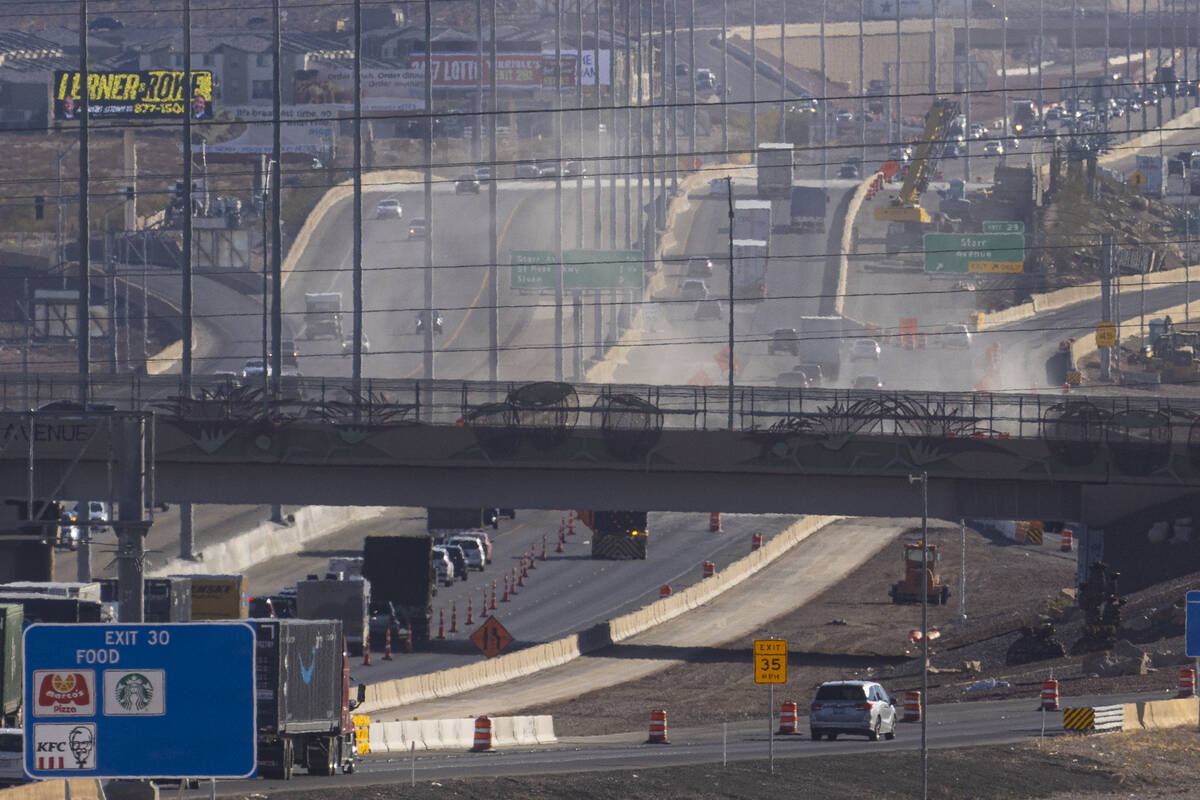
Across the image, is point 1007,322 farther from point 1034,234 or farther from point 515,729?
point 515,729

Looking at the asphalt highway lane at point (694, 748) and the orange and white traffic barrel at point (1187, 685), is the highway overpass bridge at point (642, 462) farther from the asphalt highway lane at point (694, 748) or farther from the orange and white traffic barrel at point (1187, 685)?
the orange and white traffic barrel at point (1187, 685)

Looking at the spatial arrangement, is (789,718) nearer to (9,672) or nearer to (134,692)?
(9,672)

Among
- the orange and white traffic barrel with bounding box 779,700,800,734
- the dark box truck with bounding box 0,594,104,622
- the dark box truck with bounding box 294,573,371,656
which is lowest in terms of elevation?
→ the orange and white traffic barrel with bounding box 779,700,800,734

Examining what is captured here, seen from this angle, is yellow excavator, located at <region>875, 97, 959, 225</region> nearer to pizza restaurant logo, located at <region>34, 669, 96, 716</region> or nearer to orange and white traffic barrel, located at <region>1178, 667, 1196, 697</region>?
orange and white traffic barrel, located at <region>1178, 667, 1196, 697</region>

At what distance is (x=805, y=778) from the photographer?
137 feet

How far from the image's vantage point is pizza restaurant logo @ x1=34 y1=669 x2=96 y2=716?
55.4 ft

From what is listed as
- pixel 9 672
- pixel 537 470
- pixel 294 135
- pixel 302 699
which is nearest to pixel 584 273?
pixel 537 470

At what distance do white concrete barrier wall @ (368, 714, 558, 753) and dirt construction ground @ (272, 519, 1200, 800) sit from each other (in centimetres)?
463

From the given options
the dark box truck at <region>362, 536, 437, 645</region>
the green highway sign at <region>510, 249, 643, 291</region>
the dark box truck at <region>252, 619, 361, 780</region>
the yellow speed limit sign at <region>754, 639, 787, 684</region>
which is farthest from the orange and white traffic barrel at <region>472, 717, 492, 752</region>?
the green highway sign at <region>510, 249, 643, 291</region>

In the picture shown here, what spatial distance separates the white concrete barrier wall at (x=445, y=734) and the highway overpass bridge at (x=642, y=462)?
57.9ft

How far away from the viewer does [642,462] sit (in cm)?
6881

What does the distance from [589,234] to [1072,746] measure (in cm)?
13149

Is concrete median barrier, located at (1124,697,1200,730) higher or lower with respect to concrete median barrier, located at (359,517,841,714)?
higher

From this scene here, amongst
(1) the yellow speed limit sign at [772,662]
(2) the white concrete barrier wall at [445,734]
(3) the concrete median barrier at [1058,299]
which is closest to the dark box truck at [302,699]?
(2) the white concrete barrier wall at [445,734]
